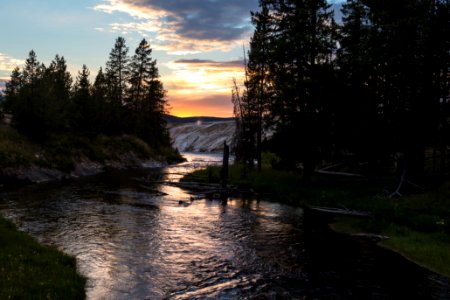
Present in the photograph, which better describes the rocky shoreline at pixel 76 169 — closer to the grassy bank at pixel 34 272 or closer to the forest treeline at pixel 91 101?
the forest treeline at pixel 91 101

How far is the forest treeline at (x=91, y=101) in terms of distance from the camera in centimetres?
4972

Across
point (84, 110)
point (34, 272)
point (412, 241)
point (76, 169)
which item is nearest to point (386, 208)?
point (412, 241)

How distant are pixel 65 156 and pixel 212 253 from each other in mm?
38270

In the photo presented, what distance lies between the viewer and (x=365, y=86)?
110ft

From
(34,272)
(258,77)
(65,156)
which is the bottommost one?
(34,272)

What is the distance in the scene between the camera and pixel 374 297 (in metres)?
12.7

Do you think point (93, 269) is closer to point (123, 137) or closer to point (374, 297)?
point (374, 297)

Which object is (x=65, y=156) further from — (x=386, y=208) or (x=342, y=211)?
(x=386, y=208)

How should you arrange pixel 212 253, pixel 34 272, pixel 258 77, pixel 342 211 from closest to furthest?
1. pixel 34 272
2. pixel 212 253
3. pixel 342 211
4. pixel 258 77

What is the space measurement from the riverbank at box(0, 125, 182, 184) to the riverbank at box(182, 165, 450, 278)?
21967mm

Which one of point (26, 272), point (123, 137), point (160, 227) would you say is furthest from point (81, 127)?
point (26, 272)

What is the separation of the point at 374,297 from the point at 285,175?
2942 cm

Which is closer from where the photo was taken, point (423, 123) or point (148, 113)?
point (423, 123)

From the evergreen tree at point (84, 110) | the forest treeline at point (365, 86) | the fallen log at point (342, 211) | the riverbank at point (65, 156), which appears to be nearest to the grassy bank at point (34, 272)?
the fallen log at point (342, 211)
